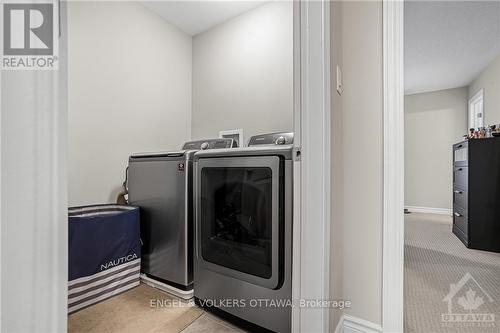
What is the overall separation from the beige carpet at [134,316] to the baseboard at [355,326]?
30.2 inches

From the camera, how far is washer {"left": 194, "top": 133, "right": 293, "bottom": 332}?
3.80ft

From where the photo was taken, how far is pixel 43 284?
1.09 feet

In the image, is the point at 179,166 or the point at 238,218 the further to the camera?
the point at 179,166

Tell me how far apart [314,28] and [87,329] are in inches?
69.5

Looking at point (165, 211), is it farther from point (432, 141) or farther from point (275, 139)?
point (432, 141)

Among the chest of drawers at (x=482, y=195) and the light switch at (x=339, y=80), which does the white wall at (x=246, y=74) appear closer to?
the light switch at (x=339, y=80)

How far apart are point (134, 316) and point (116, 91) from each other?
1.68 meters

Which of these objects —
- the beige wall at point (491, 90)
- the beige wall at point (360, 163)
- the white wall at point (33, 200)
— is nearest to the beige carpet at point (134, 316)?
the beige wall at point (360, 163)

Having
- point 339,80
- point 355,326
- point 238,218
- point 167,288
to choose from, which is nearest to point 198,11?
point 339,80

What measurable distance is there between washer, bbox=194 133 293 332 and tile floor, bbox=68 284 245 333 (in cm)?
9

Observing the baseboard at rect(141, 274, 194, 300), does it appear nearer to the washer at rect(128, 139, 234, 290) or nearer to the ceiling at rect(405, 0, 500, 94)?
the washer at rect(128, 139, 234, 290)

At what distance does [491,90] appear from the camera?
383cm

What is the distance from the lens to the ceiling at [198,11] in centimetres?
227

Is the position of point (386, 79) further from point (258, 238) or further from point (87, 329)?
point (87, 329)
